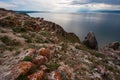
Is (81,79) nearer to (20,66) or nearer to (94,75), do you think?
(94,75)

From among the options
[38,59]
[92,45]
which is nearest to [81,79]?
[38,59]

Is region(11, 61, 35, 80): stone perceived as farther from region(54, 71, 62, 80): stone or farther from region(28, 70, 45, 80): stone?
region(54, 71, 62, 80): stone

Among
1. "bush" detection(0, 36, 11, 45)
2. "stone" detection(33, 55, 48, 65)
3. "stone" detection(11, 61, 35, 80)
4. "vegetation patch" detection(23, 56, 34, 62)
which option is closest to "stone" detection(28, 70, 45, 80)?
"stone" detection(11, 61, 35, 80)

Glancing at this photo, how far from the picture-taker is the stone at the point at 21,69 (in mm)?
11285

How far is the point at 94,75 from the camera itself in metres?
16.8

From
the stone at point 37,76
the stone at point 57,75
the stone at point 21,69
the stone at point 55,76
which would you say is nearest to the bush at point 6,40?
the stone at point 21,69

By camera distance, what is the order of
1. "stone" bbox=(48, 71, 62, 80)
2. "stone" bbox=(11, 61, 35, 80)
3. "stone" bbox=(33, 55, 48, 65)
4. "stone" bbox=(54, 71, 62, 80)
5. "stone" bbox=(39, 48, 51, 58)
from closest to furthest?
"stone" bbox=(11, 61, 35, 80) → "stone" bbox=(48, 71, 62, 80) → "stone" bbox=(54, 71, 62, 80) → "stone" bbox=(33, 55, 48, 65) → "stone" bbox=(39, 48, 51, 58)

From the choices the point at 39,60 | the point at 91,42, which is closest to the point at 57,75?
the point at 39,60

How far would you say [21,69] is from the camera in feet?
38.4

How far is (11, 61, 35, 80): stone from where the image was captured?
1129 cm

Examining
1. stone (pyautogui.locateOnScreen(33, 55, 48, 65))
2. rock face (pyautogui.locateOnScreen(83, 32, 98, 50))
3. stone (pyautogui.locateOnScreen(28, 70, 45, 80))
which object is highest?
stone (pyautogui.locateOnScreen(33, 55, 48, 65))

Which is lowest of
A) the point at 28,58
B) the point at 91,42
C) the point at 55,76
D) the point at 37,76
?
the point at 91,42

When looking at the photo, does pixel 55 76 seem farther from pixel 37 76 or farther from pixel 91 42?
pixel 91 42

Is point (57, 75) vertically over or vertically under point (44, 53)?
under
